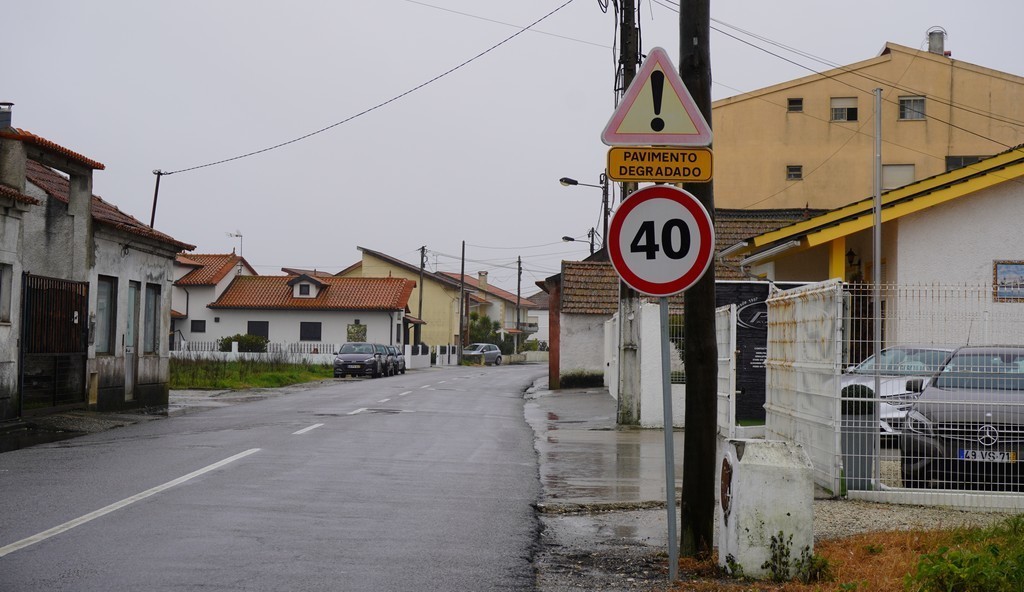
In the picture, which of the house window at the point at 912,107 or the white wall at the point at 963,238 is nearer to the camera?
the white wall at the point at 963,238

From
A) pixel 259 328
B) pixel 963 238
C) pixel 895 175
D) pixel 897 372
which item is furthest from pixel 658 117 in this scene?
pixel 259 328

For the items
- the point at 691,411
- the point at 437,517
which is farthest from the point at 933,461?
the point at 437,517

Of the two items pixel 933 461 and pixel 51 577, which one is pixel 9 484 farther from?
pixel 933 461

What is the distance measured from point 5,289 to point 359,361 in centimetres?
2743

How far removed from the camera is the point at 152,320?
21438 millimetres

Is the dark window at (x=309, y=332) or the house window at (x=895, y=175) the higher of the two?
the house window at (x=895, y=175)

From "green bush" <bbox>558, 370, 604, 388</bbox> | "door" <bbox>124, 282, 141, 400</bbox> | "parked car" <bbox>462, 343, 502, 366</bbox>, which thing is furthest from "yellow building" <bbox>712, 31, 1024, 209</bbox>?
"parked car" <bbox>462, 343, 502, 366</bbox>

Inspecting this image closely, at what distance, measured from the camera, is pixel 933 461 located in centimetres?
933

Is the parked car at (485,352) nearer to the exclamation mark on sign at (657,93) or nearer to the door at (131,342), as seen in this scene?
the door at (131,342)

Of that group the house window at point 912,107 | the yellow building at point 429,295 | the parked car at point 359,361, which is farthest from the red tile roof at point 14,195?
the yellow building at point 429,295

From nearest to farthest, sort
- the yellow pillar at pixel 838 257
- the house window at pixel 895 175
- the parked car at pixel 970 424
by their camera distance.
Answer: the parked car at pixel 970 424 < the yellow pillar at pixel 838 257 < the house window at pixel 895 175

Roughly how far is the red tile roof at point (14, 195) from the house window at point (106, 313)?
326 cm

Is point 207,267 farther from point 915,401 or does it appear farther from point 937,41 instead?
point 915,401

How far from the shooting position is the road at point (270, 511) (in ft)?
20.9
